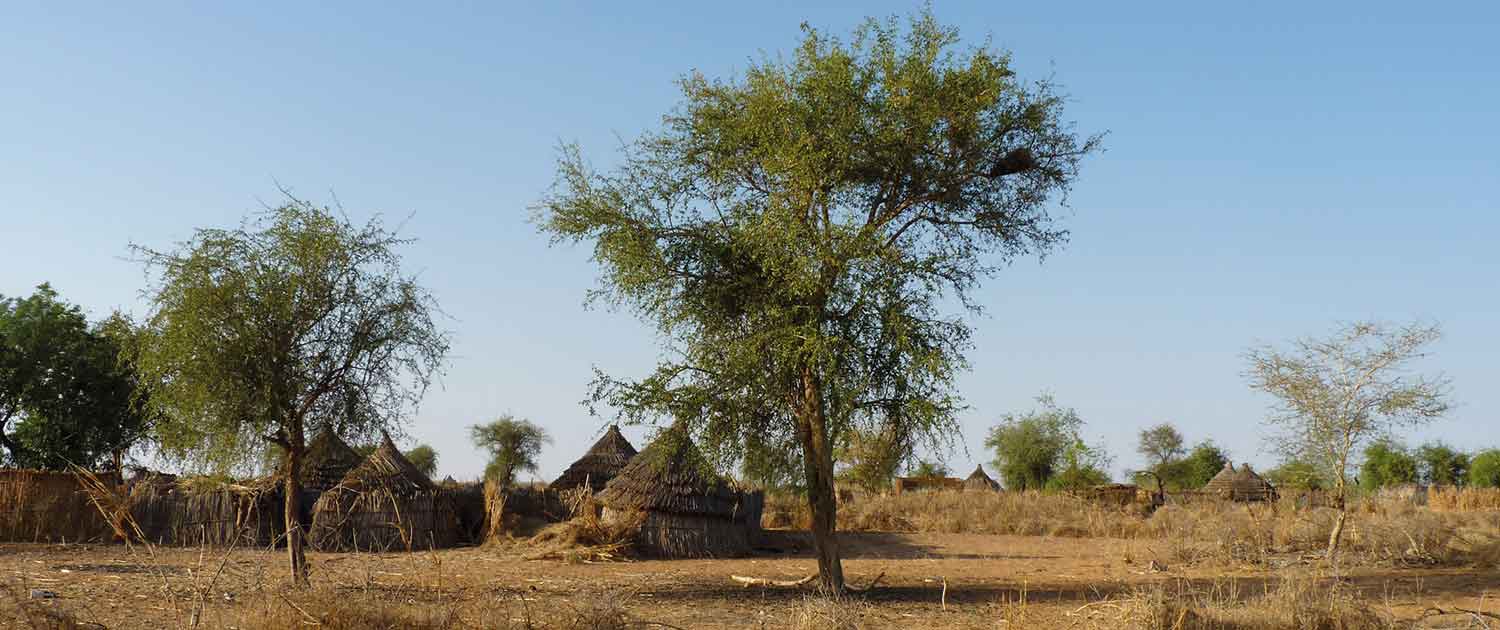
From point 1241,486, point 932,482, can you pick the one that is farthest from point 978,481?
point 1241,486

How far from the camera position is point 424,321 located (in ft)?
46.2

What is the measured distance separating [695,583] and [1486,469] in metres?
50.6

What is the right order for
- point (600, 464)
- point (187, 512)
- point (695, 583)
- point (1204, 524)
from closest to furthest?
point (695, 583) → point (1204, 524) → point (187, 512) → point (600, 464)

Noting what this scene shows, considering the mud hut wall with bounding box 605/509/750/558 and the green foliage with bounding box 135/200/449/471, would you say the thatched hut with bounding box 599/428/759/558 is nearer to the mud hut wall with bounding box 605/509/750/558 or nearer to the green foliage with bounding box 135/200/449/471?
the mud hut wall with bounding box 605/509/750/558

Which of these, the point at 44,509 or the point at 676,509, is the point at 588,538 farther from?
the point at 44,509

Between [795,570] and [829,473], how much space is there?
16.5ft

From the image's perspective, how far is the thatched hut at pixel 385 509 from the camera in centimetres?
2061

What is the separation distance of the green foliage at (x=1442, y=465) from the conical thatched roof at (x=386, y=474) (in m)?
50.8

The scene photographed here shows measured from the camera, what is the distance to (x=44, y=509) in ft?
67.0

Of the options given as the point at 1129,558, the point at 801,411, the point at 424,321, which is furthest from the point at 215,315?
the point at 1129,558

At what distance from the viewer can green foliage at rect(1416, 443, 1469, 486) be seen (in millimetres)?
55062

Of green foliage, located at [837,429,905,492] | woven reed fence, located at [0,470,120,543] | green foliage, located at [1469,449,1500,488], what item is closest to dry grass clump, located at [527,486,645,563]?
green foliage, located at [837,429,905,492]

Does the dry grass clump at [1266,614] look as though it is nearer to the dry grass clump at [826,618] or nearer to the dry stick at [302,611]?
the dry grass clump at [826,618]

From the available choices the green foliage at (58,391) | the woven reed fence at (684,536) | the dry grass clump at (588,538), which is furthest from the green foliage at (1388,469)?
the green foliage at (58,391)
